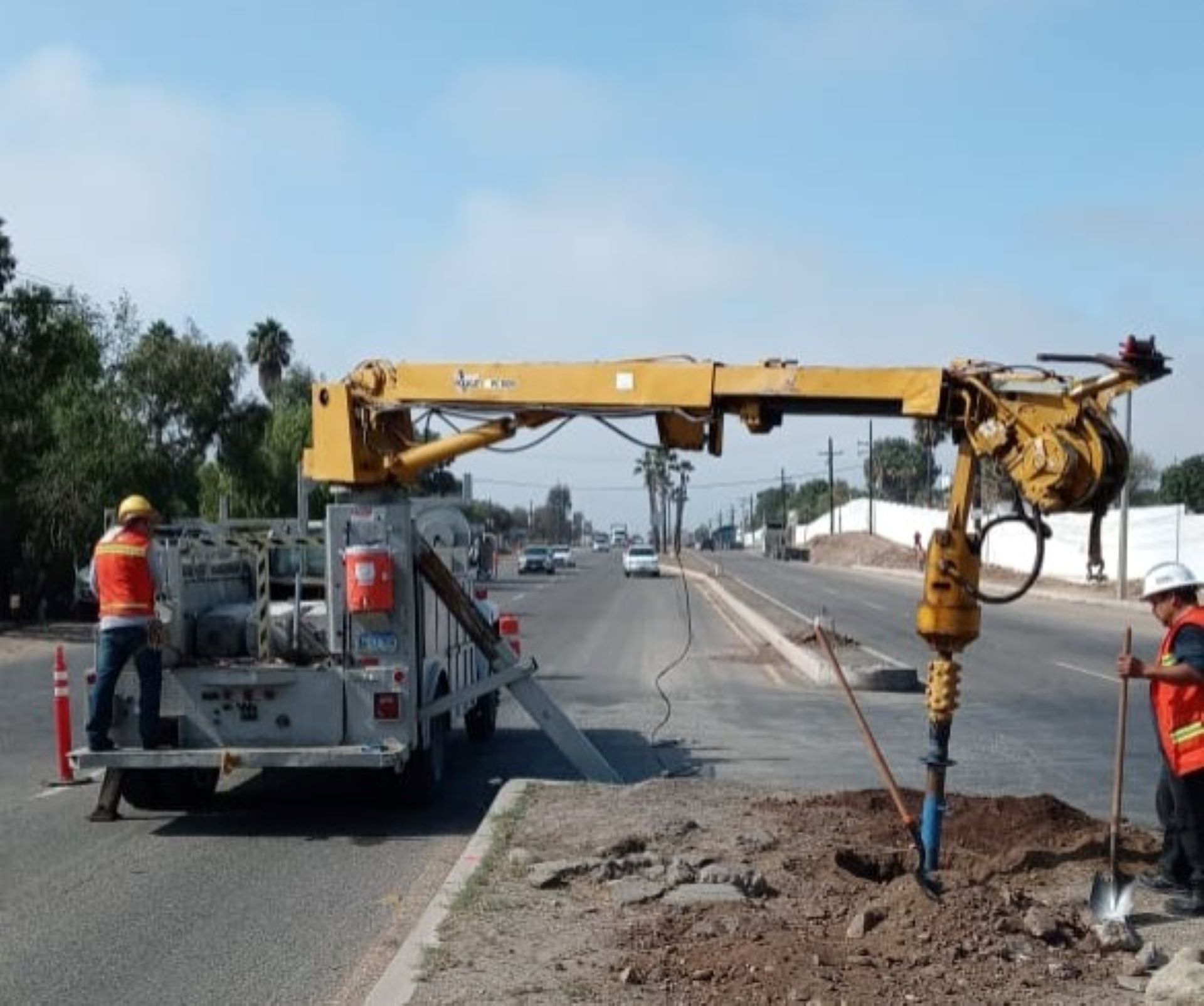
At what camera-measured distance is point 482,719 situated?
1538 centimetres

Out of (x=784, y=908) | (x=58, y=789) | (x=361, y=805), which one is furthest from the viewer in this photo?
(x=58, y=789)

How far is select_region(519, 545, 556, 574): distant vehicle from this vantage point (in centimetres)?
7988

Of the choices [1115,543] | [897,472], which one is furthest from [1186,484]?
[897,472]

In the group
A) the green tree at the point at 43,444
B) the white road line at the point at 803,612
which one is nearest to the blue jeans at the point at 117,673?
the white road line at the point at 803,612

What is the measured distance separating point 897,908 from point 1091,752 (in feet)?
27.6

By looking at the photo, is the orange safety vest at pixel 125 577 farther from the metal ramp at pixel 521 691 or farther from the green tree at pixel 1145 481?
the green tree at pixel 1145 481

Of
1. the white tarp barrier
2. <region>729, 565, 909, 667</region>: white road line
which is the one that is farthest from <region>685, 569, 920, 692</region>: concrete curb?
the white tarp barrier

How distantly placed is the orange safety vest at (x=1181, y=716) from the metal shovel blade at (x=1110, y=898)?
0.63 m

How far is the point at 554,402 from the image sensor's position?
31.7 feet

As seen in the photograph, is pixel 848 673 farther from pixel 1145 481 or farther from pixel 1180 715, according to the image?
pixel 1145 481

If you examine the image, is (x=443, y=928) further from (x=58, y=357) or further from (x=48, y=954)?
(x=58, y=357)

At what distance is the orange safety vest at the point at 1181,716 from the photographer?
7.45 m

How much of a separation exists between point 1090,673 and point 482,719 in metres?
12.2

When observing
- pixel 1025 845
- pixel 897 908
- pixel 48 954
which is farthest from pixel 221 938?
pixel 1025 845
